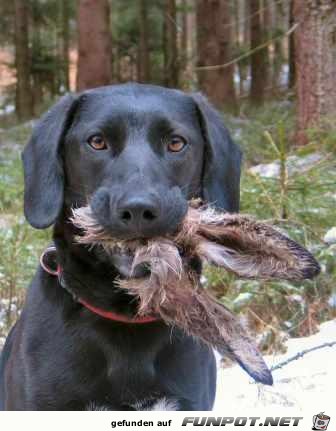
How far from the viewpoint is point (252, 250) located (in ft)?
9.15

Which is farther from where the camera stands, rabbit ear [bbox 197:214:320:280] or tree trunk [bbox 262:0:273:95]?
tree trunk [bbox 262:0:273:95]

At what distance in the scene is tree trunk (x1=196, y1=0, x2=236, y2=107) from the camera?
16.9 meters

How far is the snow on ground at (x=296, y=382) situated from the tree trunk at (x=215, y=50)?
12.6 metres

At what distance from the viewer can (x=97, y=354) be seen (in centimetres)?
309

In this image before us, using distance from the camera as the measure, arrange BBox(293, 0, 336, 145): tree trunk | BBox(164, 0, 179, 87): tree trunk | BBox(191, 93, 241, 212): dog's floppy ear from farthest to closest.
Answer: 1. BBox(164, 0, 179, 87): tree trunk
2. BBox(293, 0, 336, 145): tree trunk
3. BBox(191, 93, 241, 212): dog's floppy ear

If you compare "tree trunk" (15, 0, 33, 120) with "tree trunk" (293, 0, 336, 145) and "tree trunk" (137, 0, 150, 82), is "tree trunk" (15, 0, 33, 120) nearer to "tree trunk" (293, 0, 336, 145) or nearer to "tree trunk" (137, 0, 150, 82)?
"tree trunk" (137, 0, 150, 82)

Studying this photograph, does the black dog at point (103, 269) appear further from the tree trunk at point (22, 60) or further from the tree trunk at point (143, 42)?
the tree trunk at point (143, 42)

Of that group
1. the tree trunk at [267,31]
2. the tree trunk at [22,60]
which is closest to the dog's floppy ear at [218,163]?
the tree trunk at [22,60]

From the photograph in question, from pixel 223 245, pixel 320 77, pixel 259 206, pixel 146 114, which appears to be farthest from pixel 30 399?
pixel 320 77

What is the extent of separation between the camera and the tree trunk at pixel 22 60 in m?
20.2

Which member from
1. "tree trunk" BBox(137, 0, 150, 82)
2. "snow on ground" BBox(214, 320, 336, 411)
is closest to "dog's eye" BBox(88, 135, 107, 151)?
"snow on ground" BBox(214, 320, 336, 411)

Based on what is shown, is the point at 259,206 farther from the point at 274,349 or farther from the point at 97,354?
the point at 97,354

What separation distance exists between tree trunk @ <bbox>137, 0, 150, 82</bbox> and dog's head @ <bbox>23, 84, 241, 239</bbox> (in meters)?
17.5

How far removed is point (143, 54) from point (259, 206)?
15.9 meters
